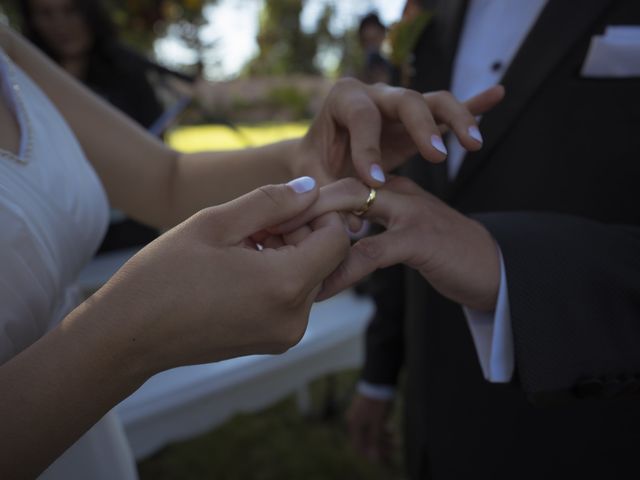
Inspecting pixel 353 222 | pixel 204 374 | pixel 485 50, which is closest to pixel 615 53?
pixel 485 50

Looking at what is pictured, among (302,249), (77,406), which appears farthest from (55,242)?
(302,249)

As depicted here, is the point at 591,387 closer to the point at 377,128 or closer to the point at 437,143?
the point at 437,143

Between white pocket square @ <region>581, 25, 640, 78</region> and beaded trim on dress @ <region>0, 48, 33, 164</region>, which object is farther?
white pocket square @ <region>581, 25, 640, 78</region>

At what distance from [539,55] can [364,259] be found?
76 centimetres

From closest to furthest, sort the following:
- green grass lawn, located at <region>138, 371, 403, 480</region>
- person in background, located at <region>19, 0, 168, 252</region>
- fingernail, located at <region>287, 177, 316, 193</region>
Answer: fingernail, located at <region>287, 177, 316, 193</region> < green grass lawn, located at <region>138, 371, 403, 480</region> < person in background, located at <region>19, 0, 168, 252</region>

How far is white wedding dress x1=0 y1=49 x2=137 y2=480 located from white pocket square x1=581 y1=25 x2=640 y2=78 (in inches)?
48.3

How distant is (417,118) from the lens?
957mm

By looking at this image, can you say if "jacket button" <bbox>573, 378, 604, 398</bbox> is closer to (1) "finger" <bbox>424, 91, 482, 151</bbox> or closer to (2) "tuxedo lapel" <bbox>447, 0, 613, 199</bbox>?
(1) "finger" <bbox>424, 91, 482, 151</bbox>

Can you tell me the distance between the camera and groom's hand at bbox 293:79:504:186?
0.95 metres

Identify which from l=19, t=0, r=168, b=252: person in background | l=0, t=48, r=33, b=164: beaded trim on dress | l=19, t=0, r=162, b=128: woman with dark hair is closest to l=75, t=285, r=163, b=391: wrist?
l=0, t=48, r=33, b=164: beaded trim on dress

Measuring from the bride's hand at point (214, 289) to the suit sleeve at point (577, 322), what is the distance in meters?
0.43

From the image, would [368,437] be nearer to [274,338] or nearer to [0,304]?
[274,338]

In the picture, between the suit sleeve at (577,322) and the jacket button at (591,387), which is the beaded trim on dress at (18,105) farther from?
the jacket button at (591,387)

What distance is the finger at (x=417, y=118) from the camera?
94 centimetres
